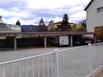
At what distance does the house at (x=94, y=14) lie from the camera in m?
47.5

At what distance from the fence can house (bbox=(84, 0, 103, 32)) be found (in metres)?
35.5

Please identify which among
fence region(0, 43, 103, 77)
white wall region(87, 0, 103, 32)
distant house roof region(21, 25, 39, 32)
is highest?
white wall region(87, 0, 103, 32)

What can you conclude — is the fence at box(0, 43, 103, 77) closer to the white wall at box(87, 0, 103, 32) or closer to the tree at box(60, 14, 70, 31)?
the white wall at box(87, 0, 103, 32)

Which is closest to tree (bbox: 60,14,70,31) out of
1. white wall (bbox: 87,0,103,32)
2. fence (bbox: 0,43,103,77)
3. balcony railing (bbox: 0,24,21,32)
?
balcony railing (bbox: 0,24,21,32)

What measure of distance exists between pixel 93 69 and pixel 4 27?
5570 cm

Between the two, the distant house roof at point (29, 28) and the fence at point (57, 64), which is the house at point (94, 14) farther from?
the distant house roof at point (29, 28)

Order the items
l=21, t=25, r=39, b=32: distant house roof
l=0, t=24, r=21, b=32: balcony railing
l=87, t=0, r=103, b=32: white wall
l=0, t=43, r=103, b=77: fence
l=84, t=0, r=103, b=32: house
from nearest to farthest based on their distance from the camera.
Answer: l=0, t=43, r=103, b=77: fence < l=87, t=0, r=103, b=32: white wall < l=84, t=0, r=103, b=32: house < l=0, t=24, r=21, b=32: balcony railing < l=21, t=25, r=39, b=32: distant house roof

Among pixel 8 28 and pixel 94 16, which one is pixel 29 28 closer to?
pixel 8 28

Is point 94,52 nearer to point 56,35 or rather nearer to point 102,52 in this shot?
point 102,52

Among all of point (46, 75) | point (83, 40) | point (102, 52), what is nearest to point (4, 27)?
point (83, 40)

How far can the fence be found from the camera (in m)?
4.74

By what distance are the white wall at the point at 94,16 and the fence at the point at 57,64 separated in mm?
35391

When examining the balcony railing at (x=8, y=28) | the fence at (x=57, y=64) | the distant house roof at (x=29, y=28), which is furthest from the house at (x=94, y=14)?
the distant house roof at (x=29, y=28)

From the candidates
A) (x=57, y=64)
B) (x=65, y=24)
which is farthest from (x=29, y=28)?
(x=57, y=64)
